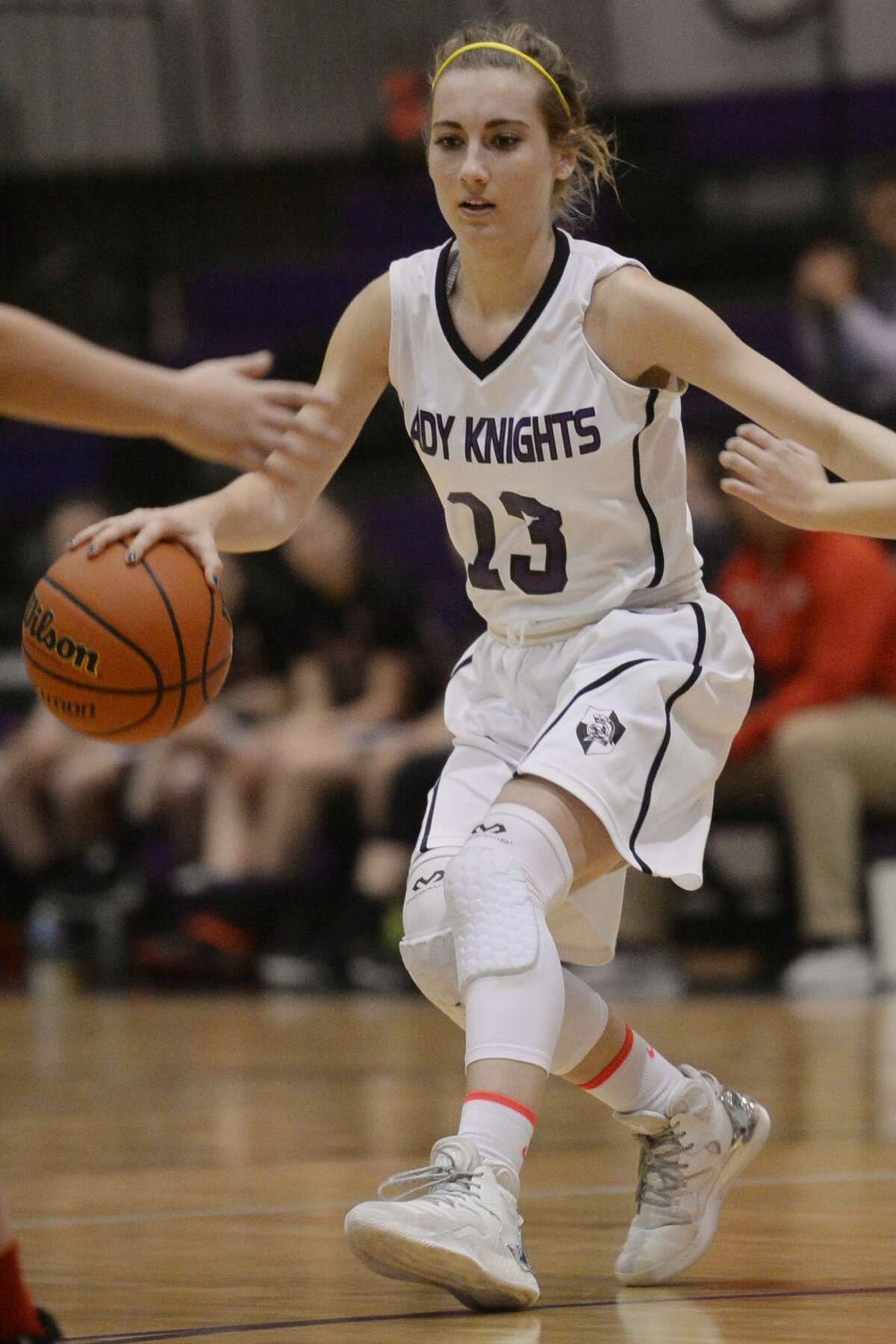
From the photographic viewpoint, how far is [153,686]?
119 inches

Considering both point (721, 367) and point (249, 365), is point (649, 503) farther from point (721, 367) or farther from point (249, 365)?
point (249, 365)

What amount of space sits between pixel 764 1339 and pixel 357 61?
9240 millimetres

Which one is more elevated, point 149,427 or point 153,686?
point 149,427

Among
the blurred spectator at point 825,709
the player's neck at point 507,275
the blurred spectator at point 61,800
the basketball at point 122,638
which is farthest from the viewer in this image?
the blurred spectator at point 61,800

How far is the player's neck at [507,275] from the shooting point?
3303mm

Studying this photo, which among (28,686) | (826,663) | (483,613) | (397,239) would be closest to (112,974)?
(28,686)

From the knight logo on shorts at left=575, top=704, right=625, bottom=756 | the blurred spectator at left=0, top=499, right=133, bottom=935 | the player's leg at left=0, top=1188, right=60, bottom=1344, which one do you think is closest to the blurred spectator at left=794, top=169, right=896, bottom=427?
the blurred spectator at left=0, top=499, right=133, bottom=935

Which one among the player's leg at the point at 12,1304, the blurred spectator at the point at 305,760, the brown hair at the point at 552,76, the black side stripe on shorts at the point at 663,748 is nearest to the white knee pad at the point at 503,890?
the black side stripe on shorts at the point at 663,748

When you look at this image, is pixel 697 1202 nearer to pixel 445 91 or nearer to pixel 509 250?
pixel 509 250

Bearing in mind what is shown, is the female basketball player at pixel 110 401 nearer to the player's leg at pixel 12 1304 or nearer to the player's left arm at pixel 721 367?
the player's leg at pixel 12 1304

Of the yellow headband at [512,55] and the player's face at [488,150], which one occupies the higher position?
the yellow headband at [512,55]

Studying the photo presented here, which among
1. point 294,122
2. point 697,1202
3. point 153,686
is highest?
point 294,122

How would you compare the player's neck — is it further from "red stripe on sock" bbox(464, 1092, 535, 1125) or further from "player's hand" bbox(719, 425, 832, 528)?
"red stripe on sock" bbox(464, 1092, 535, 1125)

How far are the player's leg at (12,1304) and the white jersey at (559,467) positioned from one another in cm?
137
